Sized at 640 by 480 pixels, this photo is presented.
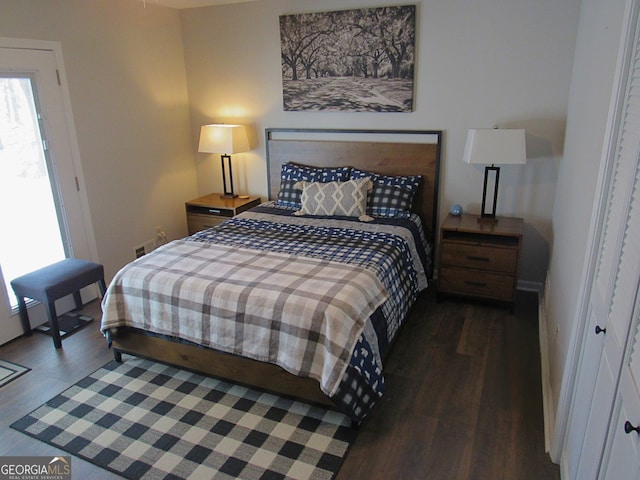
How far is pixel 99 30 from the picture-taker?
3580 mm

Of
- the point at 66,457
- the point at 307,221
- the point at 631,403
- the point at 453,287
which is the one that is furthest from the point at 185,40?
the point at 631,403

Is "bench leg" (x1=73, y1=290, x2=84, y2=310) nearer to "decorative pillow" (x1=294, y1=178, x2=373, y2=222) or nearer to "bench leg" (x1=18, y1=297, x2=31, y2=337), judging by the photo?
"bench leg" (x1=18, y1=297, x2=31, y2=337)

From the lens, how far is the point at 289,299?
232 centimetres

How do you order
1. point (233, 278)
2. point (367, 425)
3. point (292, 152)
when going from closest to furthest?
point (367, 425) → point (233, 278) → point (292, 152)

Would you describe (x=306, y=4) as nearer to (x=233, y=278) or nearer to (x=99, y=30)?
(x=99, y=30)

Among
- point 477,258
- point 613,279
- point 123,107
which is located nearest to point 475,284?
point 477,258

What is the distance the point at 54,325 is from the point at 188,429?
142 cm

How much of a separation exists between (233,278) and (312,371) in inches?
28.0

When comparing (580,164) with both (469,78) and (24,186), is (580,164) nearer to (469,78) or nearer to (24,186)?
(469,78)

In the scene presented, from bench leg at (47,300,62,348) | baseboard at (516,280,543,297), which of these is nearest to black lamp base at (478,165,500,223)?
baseboard at (516,280,543,297)

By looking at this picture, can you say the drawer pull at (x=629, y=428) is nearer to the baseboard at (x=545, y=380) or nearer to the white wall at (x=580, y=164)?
the white wall at (x=580, y=164)

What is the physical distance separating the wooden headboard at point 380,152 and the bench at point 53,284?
202cm

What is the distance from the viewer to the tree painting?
11.9ft

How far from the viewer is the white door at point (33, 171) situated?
3035 millimetres
